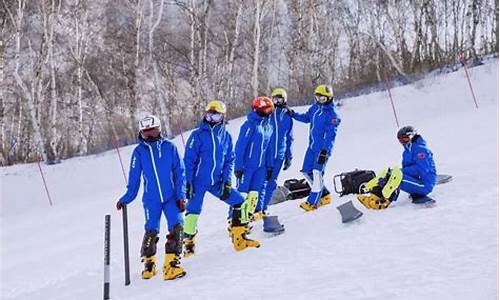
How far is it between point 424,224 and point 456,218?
0.29 metres

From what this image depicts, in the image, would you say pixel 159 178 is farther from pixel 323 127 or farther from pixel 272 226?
pixel 323 127

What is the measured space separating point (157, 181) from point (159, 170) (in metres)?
0.11

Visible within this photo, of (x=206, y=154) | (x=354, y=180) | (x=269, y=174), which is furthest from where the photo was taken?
(x=354, y=180)

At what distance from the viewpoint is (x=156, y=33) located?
24484mm

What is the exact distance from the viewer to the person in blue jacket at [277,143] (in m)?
6.89

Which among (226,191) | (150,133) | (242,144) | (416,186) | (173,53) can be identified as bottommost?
(416,186)

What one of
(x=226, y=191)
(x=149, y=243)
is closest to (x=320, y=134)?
(x=226, y=191)

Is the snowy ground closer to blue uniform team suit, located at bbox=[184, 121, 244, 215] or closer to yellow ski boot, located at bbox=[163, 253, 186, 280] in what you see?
yellow ski boot, located at bbox=[163, 253, 186, 280]

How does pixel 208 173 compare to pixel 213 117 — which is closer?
pixel 213 117

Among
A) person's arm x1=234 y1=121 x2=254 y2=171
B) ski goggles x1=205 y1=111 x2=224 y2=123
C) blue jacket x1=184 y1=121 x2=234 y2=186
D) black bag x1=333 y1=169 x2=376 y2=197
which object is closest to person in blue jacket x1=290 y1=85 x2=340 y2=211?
black bag x1=333 y1=169 x2=376 y2=197

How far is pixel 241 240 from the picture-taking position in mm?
5578

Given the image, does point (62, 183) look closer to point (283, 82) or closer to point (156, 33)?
point (156, 33)

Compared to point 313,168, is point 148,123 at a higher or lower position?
higher

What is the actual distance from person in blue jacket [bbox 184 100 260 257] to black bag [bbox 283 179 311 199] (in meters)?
2.59
